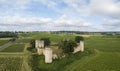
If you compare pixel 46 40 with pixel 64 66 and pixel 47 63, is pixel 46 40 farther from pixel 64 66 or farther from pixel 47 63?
pixel 64 66

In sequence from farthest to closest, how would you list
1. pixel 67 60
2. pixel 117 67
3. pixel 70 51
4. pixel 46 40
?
pixel 46 40 < pixel 70 51 < pixel 67 60 < pixel 117 67

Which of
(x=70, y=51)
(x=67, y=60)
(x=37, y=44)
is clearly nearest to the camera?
(x=67, y=60)

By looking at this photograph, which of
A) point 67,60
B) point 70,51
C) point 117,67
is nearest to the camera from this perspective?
point 117,67

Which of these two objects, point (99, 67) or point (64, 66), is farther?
point (64, 66)

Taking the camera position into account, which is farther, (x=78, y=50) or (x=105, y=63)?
(x=78, y=50)

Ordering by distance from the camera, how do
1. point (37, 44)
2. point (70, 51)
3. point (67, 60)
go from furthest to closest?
1. point (37, 44)
2. point (70, 51)
3. point (67, 60)

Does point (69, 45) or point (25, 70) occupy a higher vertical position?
point (69, 45)

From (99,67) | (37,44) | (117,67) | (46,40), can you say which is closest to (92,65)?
(99,67)

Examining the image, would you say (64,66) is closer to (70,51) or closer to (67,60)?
(67,60)

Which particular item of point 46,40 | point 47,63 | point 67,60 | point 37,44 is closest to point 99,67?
point 67,60
